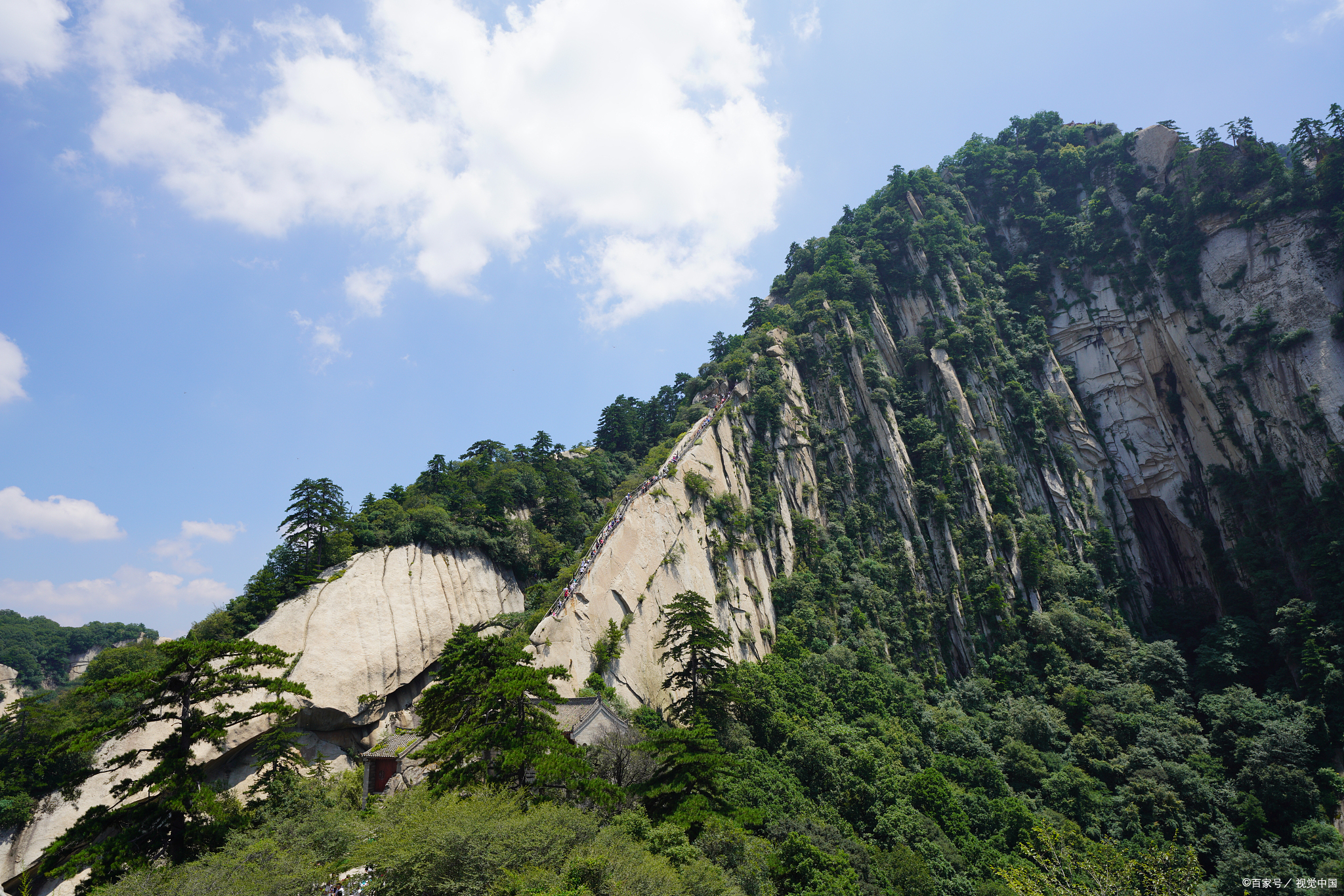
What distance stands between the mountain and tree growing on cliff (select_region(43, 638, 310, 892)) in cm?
1010

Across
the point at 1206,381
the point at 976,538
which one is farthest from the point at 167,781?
the point at 1206,381

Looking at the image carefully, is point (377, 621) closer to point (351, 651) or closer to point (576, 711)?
point (351, 651)

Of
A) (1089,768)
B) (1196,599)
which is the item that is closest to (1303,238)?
(1196,599)

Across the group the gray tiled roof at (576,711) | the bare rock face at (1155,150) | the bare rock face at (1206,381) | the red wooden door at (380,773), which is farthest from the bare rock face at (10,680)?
the bare rock face at (1155,150)

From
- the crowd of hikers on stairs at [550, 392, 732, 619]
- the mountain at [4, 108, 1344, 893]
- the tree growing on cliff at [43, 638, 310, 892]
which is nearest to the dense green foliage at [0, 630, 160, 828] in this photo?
the mountain at [4, 108, 1344, 893]

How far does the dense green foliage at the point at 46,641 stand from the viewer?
6950 centimetres

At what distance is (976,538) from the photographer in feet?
169

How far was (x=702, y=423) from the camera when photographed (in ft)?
158

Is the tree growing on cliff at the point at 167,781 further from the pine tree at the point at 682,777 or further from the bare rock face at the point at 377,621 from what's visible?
the pine tree at the point at 682,777

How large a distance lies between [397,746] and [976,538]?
45968mm

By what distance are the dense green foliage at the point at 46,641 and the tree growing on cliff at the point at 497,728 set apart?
81.4 m

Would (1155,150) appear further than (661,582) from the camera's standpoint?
Yes

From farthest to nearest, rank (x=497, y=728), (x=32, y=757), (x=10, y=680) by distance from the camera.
→ (x=10, y=680), (x=32, y=757), (x=497, y=728)

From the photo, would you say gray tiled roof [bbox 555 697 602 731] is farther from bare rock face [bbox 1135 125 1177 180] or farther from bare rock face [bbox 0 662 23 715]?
bare rock face [bbox 1135 125 1177 180]
